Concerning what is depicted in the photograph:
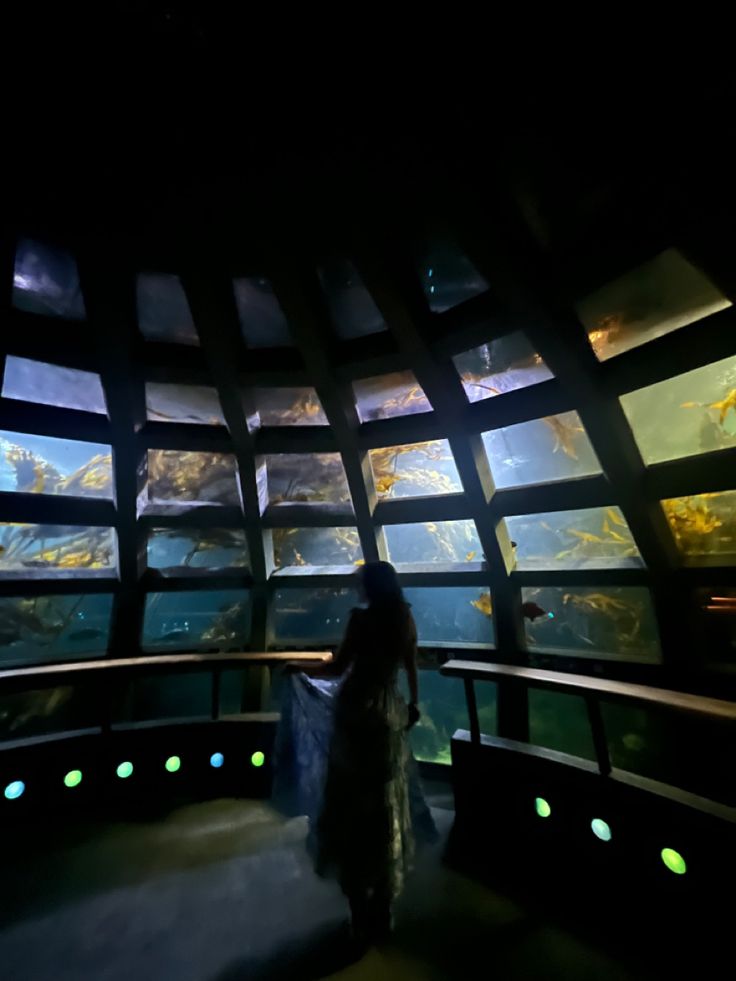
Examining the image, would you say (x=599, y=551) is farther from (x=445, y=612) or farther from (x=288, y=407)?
(x=445, y=612)

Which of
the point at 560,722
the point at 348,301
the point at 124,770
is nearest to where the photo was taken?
the point at 348,301

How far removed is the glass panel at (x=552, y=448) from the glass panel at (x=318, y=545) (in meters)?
3.95

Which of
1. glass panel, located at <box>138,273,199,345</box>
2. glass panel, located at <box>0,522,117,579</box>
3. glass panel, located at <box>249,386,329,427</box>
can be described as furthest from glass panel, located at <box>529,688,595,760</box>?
glass panel, located at <box>138,273,199,345</box>

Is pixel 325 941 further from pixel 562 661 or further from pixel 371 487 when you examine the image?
pixel 371 487

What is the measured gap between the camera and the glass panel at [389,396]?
377cm

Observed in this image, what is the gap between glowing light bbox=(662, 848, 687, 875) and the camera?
2.07 metres

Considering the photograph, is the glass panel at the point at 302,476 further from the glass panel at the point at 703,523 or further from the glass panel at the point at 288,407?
the glass panel at the point at 703,523

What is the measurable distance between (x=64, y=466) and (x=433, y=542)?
50.9ft

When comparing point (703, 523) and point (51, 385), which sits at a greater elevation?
point (51, 385)

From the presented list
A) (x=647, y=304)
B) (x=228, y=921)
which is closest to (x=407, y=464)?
(x=647, y=304)

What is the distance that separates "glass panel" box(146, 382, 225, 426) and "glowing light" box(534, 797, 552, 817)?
4.36m

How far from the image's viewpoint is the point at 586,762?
2.57 meters

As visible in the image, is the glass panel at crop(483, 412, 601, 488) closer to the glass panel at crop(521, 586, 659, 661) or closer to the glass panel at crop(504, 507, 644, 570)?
the glass panel at crop(504, 507, 644, 570)

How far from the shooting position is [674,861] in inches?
82.7
